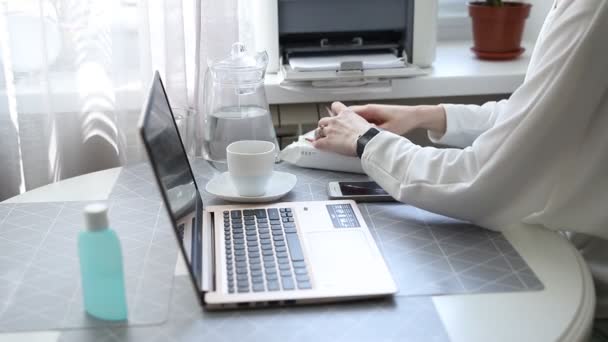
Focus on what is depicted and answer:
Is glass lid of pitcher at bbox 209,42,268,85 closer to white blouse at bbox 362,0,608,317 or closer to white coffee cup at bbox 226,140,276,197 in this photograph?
white coffee cup at bbox 226,140,276,197

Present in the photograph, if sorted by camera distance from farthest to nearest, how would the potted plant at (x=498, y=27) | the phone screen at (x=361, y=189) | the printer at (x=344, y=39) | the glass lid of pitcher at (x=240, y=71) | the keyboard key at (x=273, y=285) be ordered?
1. the potted plant at (x=498, y=27)
2. the printer at (x=344, y=39)
3. the glass lid of pitcher at (x=240, y=71)
4. the phone screen at (x=361, y=189)
5. the keyboard key at (x=273, y=285)

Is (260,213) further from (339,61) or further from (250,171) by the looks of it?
(339,61)

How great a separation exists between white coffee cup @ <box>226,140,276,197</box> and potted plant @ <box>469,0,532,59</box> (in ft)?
3.05

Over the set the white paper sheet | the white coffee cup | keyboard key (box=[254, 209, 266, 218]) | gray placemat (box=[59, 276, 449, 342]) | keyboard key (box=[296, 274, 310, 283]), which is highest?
the white paper sheet

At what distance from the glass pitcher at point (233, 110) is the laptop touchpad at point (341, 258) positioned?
12.9 inches

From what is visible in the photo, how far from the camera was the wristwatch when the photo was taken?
125 centimetres

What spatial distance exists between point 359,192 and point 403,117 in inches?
10.3

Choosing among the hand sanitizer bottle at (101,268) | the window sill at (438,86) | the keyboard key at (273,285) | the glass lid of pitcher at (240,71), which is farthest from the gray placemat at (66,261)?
the window sill at (438,86)

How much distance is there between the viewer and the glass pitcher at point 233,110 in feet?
4.47

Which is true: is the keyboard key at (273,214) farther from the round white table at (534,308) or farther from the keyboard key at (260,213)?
the round white table at (534,308)

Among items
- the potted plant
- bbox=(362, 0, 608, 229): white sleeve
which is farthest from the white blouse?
the potted plant

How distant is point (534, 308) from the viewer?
92 cm

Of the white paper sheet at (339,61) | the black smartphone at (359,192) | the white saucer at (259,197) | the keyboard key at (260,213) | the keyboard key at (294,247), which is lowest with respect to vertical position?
the keyboard key at (294,247)

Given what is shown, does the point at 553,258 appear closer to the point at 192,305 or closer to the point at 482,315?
the point at 482,315
